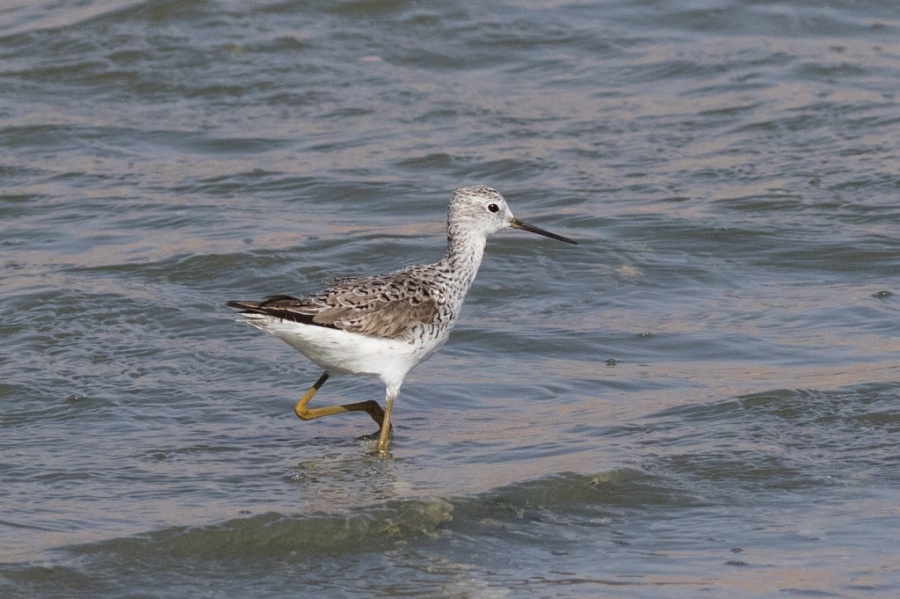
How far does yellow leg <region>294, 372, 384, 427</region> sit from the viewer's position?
7.81 metres

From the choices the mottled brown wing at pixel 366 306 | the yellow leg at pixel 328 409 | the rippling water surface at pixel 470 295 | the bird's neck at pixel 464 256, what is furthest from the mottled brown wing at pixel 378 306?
the rippling water surface at pixel 470 295

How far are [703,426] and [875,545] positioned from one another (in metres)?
1.61

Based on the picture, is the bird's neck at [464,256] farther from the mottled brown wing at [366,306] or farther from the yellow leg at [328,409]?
the yellow leg at [328,409]

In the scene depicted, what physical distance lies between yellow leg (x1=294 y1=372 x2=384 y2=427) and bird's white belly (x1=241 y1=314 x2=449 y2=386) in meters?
0.28

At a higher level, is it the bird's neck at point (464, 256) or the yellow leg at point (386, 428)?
the bird's neck at point (464, 256)

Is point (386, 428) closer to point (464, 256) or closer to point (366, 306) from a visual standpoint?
point (366, 306)

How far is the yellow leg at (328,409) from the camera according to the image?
25.6ft

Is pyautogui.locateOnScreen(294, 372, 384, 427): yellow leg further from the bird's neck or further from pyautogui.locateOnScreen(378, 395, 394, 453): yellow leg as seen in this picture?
the bird's neck

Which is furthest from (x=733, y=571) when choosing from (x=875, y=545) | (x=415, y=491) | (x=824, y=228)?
(x=824, y=228)

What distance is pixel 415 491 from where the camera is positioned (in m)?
6.90

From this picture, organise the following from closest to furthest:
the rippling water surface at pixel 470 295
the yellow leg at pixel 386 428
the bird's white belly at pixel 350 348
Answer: the rippling water surface at pixel 470 295 → the bird's white belly at pixel 350 348 → the yellow leg at pixel 386 428

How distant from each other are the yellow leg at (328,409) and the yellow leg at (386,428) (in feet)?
0.52

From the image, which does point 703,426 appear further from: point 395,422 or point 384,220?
point 384,220

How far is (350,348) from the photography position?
7.33 metres
